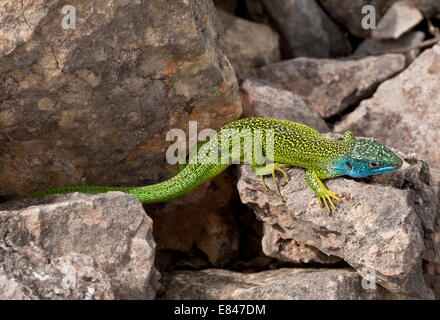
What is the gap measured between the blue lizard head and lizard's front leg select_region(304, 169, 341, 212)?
0.49ft

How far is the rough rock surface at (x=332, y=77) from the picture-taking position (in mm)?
6359

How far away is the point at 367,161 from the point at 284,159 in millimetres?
785

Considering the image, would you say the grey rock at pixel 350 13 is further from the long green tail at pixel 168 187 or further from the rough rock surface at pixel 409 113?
the long green tail at pixel 168 187

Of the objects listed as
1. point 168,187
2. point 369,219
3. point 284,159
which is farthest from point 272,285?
point 168,187

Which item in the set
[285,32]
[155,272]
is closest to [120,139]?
[155,272]

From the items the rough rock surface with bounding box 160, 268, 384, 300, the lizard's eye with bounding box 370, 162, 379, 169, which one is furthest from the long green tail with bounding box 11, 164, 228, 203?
the lizard's eye with bounding box 370, 162, 379, 169

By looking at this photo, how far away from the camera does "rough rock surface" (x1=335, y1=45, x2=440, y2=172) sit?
5852 millimetres

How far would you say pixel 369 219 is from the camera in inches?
175

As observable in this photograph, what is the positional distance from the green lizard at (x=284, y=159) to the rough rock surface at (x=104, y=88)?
0.88ft

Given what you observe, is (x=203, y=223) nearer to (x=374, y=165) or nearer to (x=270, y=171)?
(x=270, y=171)

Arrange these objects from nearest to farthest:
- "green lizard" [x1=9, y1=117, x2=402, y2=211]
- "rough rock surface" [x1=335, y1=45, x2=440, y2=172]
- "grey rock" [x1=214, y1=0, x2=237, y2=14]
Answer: "green lizard" [x1=9, y1=117, x2=402, y2=211], "rough rock surface" [x1=335, y1=45, x2=440, y2=172], "grey rock" [x1=214, y1=0, x2=237, y2=14]

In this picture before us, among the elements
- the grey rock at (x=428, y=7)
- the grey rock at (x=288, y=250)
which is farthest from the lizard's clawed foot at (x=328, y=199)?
the grey rock at (x=428, y=7)

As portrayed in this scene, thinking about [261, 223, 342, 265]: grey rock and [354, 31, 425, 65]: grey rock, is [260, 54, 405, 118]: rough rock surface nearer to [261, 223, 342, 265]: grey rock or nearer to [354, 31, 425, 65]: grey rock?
[354, 31, 425, 65]: grey rock

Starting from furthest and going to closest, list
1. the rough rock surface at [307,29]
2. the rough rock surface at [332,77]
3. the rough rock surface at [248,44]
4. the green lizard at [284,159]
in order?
the rough rock surface at [307,29] → the rough rock surface at [248,44] → the rough rock surface at [332,77] → the green lizard at [284,159]
